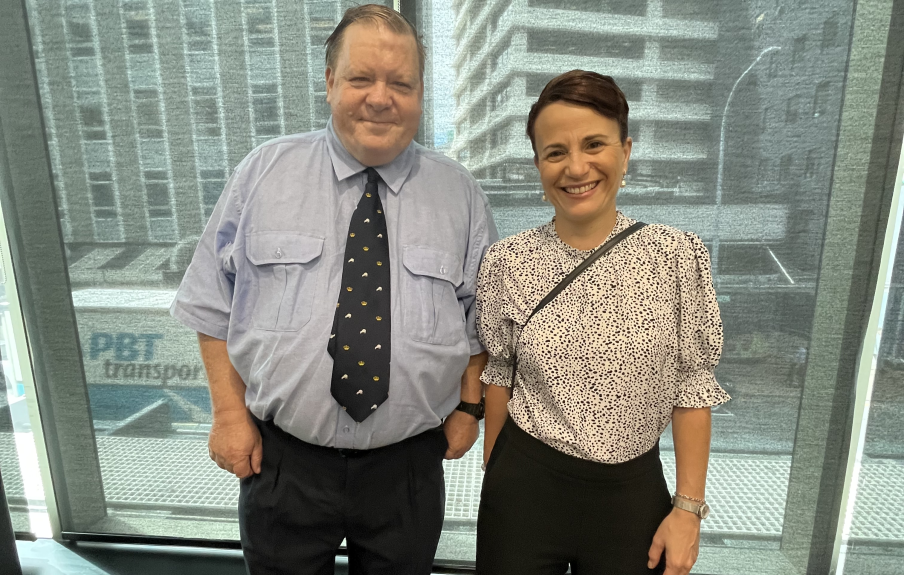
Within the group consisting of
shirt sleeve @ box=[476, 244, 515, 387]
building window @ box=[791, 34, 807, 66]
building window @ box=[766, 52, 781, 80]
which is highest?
building window @ box=[791, 34, 807, 66]

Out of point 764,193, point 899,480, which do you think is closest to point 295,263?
point 764,193

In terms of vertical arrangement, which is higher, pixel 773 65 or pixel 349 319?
pixel 773 65

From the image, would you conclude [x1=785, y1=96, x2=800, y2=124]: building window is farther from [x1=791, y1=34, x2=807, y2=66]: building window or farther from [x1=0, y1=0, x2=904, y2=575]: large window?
[x1=791, y1=34, x2=807, y2=66]: building window

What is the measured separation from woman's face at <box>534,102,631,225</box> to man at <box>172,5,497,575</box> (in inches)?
13.2

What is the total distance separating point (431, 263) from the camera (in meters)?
1.32

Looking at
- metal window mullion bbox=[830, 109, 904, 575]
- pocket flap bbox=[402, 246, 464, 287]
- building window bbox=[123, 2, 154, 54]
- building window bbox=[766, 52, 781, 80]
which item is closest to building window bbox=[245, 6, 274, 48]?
building window bbox=[123, 2, 154, 54]

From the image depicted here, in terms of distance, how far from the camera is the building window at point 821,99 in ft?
5.91

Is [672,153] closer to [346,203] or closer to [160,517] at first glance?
[346,203]

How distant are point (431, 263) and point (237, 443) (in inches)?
27.8

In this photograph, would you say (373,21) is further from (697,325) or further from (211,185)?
(211,185)

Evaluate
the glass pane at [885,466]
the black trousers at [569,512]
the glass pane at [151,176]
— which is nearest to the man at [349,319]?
the black trousers at [569,512]

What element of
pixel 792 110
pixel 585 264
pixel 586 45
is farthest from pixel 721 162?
pixel 585 264

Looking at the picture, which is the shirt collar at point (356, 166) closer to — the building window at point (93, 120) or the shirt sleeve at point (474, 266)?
the shirt sleeve at point (474, 266)

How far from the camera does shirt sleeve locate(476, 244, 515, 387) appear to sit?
1.27m
